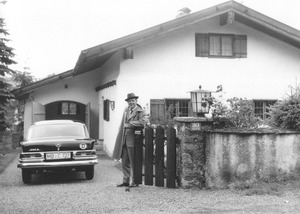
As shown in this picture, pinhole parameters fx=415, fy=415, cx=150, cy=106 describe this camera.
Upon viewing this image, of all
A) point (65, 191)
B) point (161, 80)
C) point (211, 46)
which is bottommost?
point (65, 191)

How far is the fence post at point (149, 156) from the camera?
28.7ft

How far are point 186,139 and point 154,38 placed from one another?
7227mm

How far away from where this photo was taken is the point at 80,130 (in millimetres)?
10664

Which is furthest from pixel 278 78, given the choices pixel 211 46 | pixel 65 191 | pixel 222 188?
pixel 65 191

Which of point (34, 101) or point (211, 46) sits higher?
point (211, 46)

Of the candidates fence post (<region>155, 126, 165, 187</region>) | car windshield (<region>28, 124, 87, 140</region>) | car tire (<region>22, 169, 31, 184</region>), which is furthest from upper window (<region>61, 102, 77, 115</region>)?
fence post (<region>155, 126, 165, 187</region>)

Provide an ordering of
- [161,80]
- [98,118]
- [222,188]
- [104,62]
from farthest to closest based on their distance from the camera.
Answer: [98,118], [104,62], [161,80], [222,188]

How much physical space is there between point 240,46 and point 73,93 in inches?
335

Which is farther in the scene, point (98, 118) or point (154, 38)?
point (98, 118)

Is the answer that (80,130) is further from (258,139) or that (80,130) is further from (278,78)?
(278,78)

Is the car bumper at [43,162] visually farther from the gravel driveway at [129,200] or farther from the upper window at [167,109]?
the upper window at [167,109]

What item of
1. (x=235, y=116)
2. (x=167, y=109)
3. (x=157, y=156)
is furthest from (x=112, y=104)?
(x=235, y=116)

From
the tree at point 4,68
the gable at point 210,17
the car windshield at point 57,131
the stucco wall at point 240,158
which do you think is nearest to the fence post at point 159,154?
the stucco wall at point 240,158

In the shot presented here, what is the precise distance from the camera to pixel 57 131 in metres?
10.5
